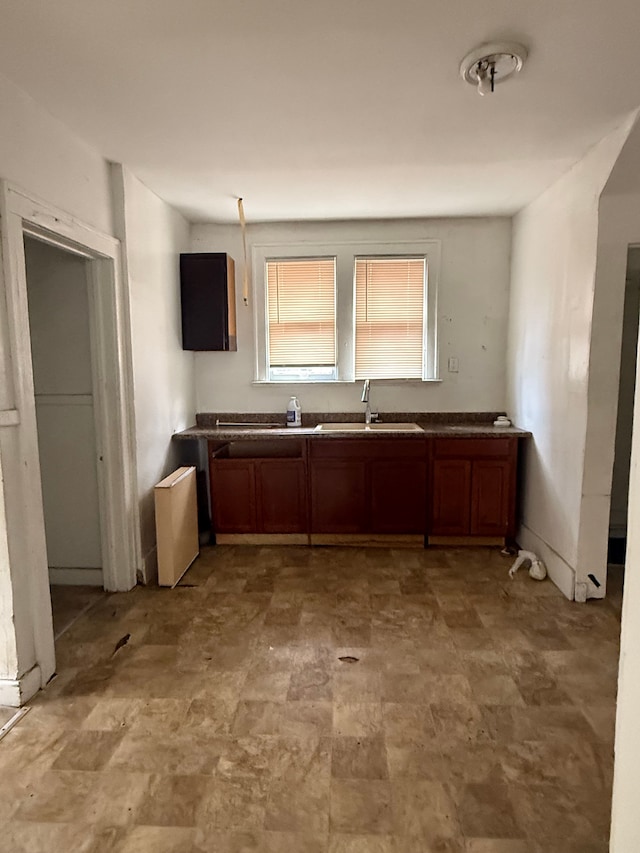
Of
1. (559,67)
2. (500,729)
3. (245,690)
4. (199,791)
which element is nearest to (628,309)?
(559,67)

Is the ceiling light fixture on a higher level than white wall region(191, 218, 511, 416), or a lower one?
higher

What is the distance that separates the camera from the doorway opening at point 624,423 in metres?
3.16

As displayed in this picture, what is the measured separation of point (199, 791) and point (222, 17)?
2.50 meters

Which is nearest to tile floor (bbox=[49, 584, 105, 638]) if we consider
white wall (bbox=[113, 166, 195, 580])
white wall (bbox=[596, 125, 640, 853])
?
white wall (bbox=[113, 166, 195, 580])

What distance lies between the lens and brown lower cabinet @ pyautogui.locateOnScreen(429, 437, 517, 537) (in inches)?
141

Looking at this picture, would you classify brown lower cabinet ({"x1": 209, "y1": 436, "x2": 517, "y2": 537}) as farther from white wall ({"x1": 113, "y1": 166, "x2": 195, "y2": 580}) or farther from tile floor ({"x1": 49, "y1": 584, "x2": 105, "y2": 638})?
tile floor ({"x1": 49, "y1": 584, "x2": 105, "y2": 638})

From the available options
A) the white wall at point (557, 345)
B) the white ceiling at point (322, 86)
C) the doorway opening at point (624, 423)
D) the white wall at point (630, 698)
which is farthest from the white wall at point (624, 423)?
the white wall at point (630, 698)

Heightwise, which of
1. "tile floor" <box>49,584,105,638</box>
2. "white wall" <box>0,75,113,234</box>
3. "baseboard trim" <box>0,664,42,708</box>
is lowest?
"tile floor" <box>49,584,105,638</box>

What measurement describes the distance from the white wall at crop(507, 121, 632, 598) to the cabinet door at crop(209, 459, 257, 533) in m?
2.04

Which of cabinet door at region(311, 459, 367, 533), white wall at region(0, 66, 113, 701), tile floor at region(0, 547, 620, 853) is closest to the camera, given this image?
tile floor at region(0, 547, 620, 853)

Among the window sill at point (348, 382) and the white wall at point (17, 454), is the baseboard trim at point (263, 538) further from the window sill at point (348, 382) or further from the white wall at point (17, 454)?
the white wall at point (17, 454)

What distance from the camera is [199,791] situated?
5.31ft

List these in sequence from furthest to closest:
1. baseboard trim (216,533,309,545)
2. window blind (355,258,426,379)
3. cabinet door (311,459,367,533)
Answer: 1. window blind (355,258,426,379)
2. baseboard trim (216,533,309,545)
3. cabinet door (311,459,367,533)

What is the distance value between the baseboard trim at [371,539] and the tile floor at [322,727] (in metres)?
0.72
